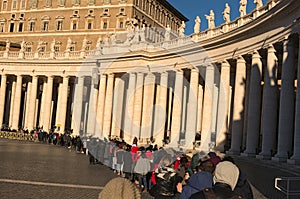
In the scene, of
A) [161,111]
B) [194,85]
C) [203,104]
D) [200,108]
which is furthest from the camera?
[161,111]

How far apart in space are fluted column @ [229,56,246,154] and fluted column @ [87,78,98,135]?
25.1 meters

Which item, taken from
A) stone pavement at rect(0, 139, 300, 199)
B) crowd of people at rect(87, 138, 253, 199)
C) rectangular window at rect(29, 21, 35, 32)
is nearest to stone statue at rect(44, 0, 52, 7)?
Answer: rectangular window at rect(29, 21, 35, 32)

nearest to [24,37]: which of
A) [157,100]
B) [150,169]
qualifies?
[157,100]

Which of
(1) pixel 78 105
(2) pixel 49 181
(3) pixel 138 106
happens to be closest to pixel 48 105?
(1) pixel 78 105

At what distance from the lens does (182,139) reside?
48.3 metres

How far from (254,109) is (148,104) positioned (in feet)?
67.2

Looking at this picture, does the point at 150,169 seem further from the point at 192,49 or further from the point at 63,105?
the point at 63,105

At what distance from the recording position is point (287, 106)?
29.8m

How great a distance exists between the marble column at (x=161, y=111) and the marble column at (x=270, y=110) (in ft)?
65.8

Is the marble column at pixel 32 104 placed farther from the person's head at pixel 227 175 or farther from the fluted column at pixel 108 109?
the person's head at pixel 227 175

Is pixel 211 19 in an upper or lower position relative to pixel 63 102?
upper

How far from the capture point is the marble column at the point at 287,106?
29359 millimetres

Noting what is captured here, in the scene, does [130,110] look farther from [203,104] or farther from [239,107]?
[239,107]

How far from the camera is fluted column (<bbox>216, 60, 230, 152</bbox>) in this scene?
133 ft
